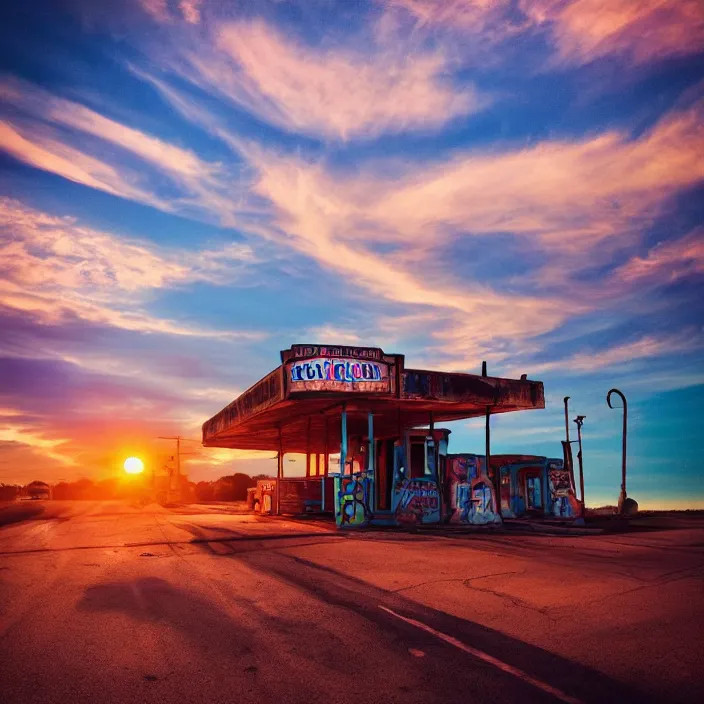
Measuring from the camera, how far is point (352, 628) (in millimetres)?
6004

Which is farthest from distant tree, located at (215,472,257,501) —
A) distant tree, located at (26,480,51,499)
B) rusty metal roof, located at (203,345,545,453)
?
rusty metal roof, located at (203,345,545,453)

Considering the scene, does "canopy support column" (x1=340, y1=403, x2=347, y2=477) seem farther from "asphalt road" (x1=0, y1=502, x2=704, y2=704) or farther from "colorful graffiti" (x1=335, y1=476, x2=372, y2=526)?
"asphalt road" (x1=0, y1=502, x2=704, y2=704)

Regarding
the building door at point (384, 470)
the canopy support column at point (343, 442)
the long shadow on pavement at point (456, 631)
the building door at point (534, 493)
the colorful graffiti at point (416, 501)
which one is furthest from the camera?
the building door at point (534, 493)

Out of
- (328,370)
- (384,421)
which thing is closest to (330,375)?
(328,370)

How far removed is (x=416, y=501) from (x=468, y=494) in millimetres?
2215

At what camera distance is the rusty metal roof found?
19344 mm

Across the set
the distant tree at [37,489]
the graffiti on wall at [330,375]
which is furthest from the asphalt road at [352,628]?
the distant tree at [37,489]

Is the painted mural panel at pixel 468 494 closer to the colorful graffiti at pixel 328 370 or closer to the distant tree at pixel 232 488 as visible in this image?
the colorful graffiti at pixel 328 370

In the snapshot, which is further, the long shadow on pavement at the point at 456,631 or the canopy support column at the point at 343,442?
the canopy support column at the point at 343,442

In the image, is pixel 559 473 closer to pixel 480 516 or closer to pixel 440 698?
pixel 480 516

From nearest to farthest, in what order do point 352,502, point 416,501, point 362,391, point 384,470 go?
point 362,391 < point 352,502 < point 416,501 < point 384,470

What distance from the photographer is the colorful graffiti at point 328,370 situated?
19219mm

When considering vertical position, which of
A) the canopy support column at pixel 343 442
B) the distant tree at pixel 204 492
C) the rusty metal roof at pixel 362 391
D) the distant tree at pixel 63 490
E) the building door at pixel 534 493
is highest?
the rusty metal roof at pixel 362 391

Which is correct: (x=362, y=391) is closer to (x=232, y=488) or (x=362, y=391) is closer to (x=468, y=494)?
(x=468, y=494)
